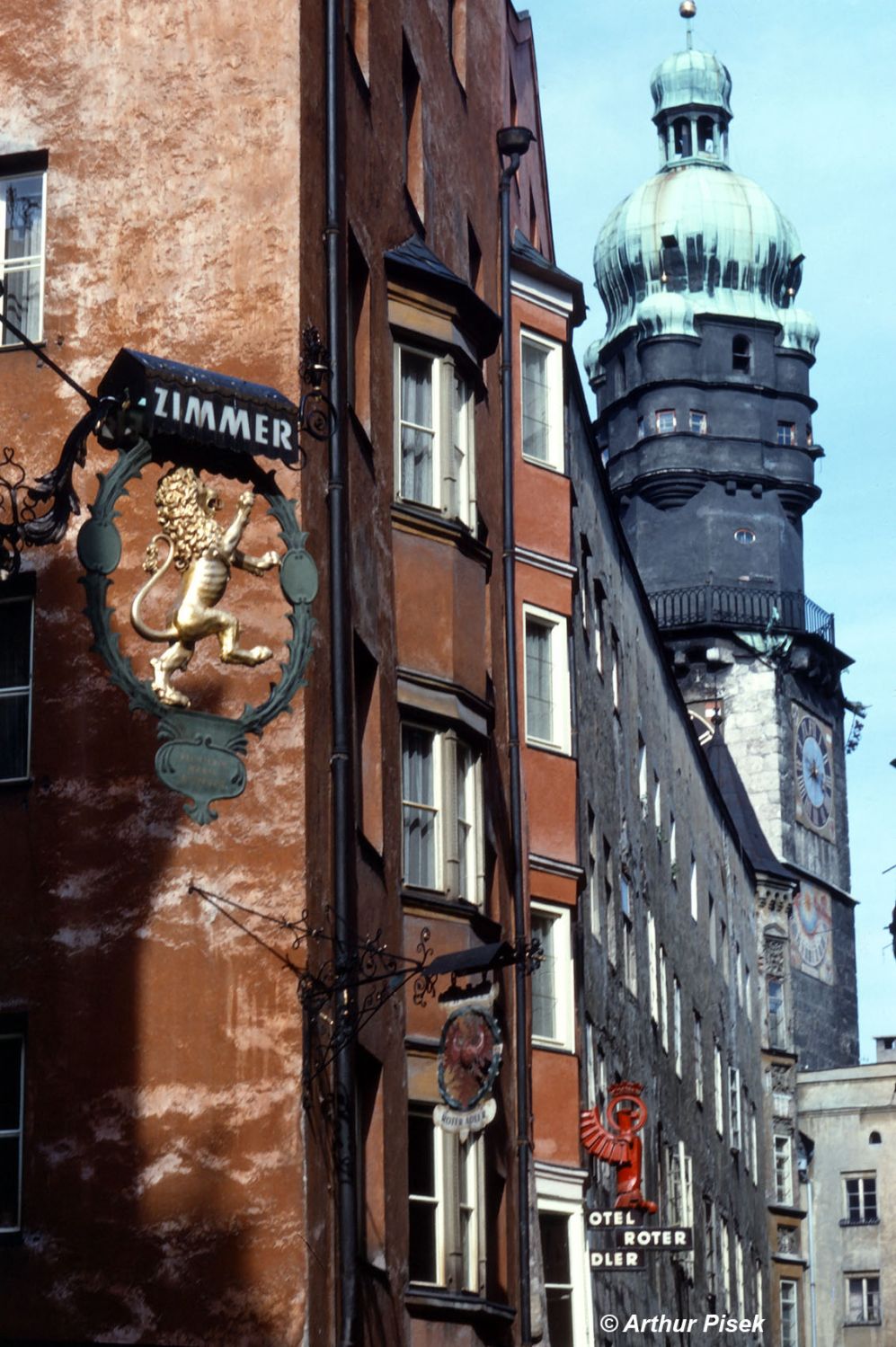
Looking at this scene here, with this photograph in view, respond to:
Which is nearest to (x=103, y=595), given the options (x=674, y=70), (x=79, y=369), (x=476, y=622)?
(x=79, y=369)

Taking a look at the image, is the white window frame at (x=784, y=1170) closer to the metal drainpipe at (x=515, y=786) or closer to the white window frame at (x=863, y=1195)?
the white window frame at (x=863, y=1195)

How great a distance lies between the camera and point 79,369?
23.1m

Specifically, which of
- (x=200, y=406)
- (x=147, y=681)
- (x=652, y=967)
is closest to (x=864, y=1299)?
(x=652, y=967)

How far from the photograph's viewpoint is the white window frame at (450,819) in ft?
84.9

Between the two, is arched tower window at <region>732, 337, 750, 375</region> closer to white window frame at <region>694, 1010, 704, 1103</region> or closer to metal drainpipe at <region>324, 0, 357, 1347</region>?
white window frame at <region>694, 1010, 704, 1103</region>

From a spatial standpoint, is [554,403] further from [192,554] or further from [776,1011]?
[776,1011]

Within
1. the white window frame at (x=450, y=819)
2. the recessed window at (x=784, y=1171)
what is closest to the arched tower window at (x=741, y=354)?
the recessed window at (x=784, y=1171)

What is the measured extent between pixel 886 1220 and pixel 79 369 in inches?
2951

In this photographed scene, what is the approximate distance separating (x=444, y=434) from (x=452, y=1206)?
7.00m

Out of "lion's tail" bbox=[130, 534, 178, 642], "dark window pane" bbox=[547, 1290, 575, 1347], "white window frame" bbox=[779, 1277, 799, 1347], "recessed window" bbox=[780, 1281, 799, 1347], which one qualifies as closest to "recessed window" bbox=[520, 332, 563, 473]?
"dark window pane" bbox=[547, 1290, 575, 1347]

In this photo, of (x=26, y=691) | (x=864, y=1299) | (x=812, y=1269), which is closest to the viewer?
(x=26, y=691)

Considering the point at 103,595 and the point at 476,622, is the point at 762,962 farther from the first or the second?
the point at 103,595

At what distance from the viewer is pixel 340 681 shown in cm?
2253

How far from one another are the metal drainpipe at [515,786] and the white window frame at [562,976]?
2031 millimetres
